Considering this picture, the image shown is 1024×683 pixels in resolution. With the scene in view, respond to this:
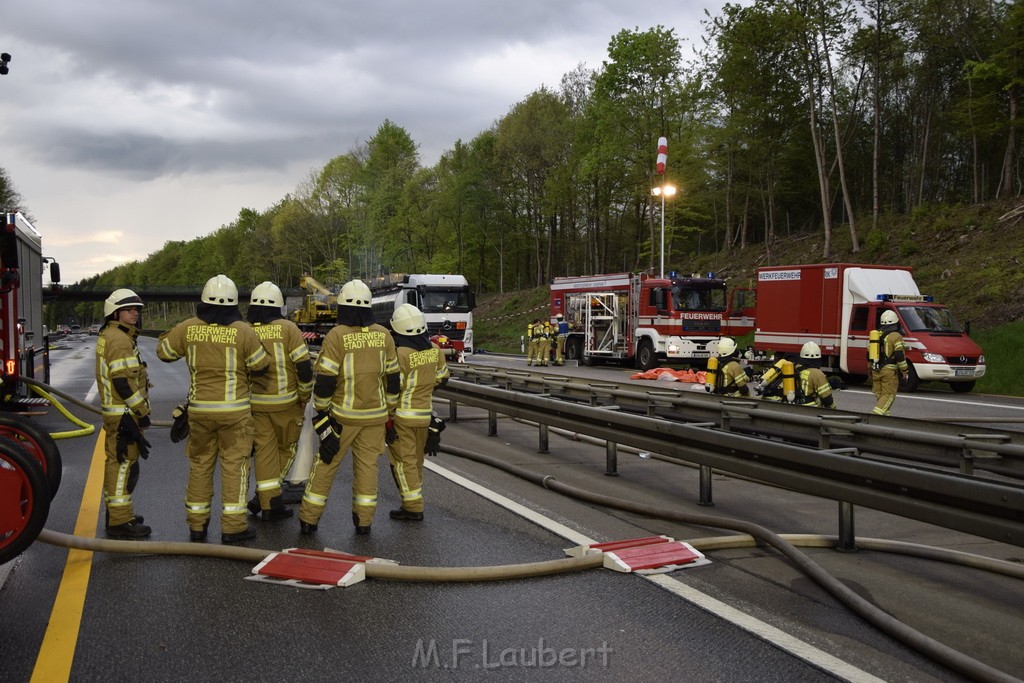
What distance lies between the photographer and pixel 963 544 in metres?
6.29

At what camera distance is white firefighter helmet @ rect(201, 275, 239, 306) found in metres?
6.40

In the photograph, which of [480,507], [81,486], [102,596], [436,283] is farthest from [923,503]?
[436,283]

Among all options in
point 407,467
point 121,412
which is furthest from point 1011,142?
point 121,412

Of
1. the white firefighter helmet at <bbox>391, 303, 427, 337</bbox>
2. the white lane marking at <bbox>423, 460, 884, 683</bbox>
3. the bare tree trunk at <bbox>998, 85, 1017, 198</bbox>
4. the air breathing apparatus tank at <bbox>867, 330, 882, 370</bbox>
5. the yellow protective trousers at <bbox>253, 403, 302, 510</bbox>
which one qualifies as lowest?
the white lane marking at <bbox>423, 460, 884, 683</bbox>

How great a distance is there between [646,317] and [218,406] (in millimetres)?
21909

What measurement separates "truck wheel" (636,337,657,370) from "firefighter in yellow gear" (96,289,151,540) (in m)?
21.2

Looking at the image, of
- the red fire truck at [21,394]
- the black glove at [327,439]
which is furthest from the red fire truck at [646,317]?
the black glove at [327,439]

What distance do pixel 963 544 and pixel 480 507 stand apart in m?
3.54

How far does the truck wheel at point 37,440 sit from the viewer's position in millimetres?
5477

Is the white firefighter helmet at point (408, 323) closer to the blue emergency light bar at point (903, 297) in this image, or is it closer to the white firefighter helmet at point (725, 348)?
the white firefighter helmet at point (725, 348)

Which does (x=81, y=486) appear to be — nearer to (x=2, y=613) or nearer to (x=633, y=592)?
→ (x=2, y=613)

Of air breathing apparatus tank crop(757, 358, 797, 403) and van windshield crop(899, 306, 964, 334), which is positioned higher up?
van windshield crop(899, 306, 964, 334)

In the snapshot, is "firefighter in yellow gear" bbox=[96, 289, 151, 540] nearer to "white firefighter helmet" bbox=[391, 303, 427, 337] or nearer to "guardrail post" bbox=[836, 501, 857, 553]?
"white firefighter helmet" bbox=[391, 303, 427, 337]

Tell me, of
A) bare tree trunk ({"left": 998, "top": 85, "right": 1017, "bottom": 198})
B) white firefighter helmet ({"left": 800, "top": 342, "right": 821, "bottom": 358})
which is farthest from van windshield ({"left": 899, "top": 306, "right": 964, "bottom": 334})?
bare tree trunk ({"left": 998, "top": 85, "right": 1017, "bottom": 198})
